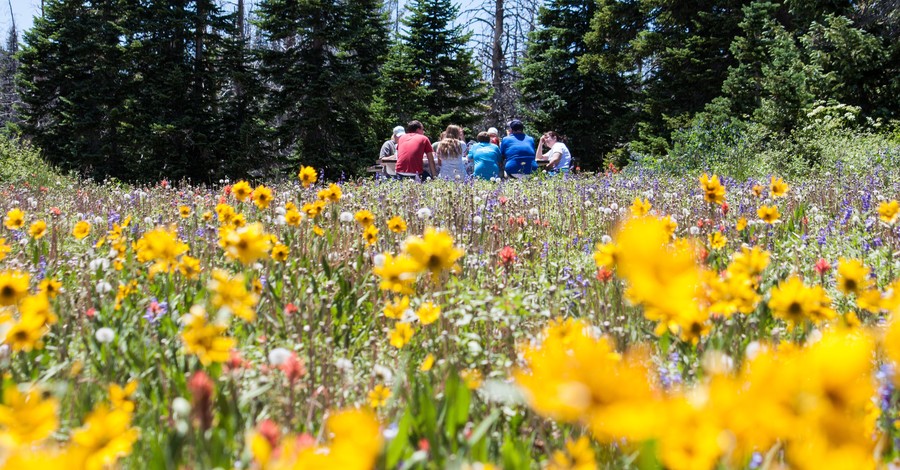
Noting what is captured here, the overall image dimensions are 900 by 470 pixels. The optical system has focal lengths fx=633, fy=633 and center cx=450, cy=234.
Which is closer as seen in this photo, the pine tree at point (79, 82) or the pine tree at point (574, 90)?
the pine tree at point (79, 82)

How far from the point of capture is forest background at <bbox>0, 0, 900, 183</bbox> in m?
18.1

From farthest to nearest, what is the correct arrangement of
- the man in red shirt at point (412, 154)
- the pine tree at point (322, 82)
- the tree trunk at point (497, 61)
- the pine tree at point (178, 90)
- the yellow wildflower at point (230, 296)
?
1. the tree trunk at point (497, 61)
2. the pine tree at point (178, 90)
3. the pine tree at point (322, 82)
4. the man in red shirt at point (412, 154)
5. the yellow wildflower at point (230, 296)

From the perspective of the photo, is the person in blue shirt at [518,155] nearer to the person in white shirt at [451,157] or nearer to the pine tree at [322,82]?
the person in white shirt at [451,157]

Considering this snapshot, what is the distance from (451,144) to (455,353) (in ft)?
28.9

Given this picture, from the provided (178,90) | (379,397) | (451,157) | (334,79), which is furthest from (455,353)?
(178,90)

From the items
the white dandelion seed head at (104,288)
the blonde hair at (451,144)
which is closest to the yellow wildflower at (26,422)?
the white dandelion seed head at (104,288)

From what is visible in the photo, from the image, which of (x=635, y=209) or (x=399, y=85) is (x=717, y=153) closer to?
(x=635, y=209)

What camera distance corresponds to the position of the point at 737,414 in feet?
1.78

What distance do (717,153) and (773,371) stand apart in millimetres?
11078

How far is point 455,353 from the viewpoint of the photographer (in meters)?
1.94

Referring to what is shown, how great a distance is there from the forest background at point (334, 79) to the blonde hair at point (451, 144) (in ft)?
25.7

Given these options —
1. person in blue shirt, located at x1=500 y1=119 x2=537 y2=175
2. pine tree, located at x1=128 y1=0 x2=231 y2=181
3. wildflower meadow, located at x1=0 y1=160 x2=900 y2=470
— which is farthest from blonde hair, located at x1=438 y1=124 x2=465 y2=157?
pine tree, located at x1=128 y1=0 x2=231 y2=181

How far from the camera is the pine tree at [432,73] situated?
70.4ft

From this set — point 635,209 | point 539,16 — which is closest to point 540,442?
point 635,209
